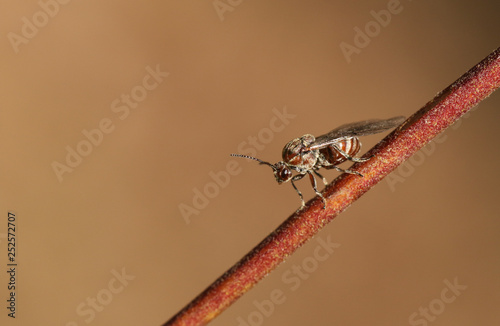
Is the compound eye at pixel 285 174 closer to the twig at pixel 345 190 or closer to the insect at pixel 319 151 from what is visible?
the insect at pixel 319 151

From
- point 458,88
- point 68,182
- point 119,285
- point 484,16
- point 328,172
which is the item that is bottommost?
point 119,285

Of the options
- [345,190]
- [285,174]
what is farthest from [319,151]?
[345,190]

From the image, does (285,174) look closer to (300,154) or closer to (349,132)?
(300,154)

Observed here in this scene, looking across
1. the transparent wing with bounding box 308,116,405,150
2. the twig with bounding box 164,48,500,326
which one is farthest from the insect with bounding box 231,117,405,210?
the twig with bounding box 164,48,500,326

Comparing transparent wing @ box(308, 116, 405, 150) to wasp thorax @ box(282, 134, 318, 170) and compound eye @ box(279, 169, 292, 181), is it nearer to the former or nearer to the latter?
wasp thorax @ box(282, 134, 318, 170)

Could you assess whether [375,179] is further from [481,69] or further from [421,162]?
[421,162]

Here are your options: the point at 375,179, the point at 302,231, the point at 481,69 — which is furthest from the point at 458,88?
the point at 302,231
